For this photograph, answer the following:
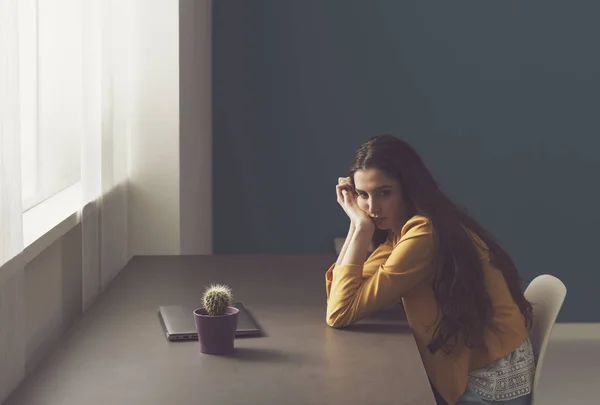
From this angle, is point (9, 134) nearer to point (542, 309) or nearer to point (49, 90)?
point (49, 90)

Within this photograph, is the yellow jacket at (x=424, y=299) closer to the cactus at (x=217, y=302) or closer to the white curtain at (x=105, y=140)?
the cactus at (x=217, y=302)

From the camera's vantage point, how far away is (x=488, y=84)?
431cm

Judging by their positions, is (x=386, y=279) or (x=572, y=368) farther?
(x=572, y=368)

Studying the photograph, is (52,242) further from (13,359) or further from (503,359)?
(503,359)

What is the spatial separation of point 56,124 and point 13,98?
92 centimetres

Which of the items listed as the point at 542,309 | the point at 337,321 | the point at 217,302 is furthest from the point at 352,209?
the point at 217,302

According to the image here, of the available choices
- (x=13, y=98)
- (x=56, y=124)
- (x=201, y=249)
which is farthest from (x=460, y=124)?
(x=13, y=98)

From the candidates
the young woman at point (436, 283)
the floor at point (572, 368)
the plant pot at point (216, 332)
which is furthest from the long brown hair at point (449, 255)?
the floor at point (572, 368)

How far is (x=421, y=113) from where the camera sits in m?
4.32

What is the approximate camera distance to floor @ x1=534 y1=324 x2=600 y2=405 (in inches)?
147

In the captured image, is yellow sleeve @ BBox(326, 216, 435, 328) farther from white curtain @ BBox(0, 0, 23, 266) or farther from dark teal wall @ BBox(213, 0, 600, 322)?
dark teal wall @ BBox(213, 0, 600, 322)

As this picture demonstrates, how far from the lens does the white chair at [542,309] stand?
222cm

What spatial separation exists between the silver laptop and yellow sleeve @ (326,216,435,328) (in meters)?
0.18

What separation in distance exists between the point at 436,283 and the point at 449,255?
0.07m
